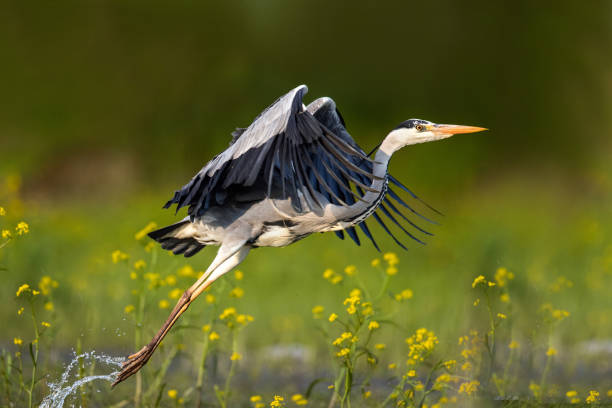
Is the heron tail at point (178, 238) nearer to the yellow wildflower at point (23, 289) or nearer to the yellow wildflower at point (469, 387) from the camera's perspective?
the yellow wildflower at point (23, 289)

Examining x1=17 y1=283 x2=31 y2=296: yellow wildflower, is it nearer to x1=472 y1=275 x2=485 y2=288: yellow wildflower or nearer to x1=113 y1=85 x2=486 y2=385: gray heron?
x1=113 y1=85 x2=486 y2=385: gray heron

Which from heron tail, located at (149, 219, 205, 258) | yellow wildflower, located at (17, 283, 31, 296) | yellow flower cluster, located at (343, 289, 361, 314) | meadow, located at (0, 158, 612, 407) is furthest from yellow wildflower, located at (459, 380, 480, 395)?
yellow wildflower, located at (17, 283, 31, 296)

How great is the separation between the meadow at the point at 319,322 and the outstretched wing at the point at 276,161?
0.33 metres

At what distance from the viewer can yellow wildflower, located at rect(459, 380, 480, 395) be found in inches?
117

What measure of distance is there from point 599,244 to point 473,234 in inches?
61.7

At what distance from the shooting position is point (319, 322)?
5.05 metres

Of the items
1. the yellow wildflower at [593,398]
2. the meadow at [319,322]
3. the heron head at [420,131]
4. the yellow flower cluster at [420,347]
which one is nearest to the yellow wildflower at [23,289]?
the meadow at [319,322]

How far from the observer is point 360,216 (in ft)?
10.7

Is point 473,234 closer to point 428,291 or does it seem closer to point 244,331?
point 428,291

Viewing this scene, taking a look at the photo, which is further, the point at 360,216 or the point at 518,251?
the point at 518,251

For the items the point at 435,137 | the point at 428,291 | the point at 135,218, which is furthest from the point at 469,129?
the point at 135,218

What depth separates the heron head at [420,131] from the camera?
10.7 feet

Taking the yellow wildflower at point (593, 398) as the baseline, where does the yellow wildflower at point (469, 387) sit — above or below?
above

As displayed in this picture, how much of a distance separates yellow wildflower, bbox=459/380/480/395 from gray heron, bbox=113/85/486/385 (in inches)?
26.7
